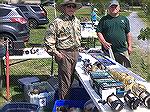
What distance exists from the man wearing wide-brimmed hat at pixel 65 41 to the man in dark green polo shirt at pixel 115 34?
0.82m

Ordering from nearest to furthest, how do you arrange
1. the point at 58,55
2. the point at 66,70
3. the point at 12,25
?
the point at 58,55 → the point at 66,70 → the point at 12,25

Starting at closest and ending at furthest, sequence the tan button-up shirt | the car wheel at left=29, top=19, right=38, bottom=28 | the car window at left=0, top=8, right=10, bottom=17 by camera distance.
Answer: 1. the tan button-up shirt
2. the car window at left=0, top=8, right=10, bottom=17
3. the car wheel at left=29, top=19, right=38, bottom=28

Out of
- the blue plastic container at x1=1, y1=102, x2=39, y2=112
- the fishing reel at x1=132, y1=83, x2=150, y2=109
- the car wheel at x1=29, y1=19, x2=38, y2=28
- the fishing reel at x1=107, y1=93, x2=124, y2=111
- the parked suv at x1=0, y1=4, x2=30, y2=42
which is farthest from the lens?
the car wheel at x1=29, y1=19, x2=38, y2=28

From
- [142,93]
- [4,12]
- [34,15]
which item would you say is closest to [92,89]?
[142,93]

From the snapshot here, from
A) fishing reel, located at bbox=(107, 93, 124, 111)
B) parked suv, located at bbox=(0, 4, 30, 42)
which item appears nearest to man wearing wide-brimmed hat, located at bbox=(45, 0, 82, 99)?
fishing reel, located at bbox=(107, 93, 124, 111)

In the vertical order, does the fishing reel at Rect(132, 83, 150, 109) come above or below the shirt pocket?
below

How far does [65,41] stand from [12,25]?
6.85m

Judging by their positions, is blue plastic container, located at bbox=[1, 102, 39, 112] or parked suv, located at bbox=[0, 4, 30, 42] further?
parked suv, located at bbox=[0, 4, 30, 42]

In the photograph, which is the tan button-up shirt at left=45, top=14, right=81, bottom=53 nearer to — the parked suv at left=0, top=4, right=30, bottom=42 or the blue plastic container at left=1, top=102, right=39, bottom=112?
the blue plastic container at left=1, top=102, right=39, bottom=112

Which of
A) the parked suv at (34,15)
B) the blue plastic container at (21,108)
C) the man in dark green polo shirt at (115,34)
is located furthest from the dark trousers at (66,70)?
the parked suv at (34,15)

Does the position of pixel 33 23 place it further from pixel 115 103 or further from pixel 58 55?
pixel 115 103

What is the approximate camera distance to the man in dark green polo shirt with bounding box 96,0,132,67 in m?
5.52

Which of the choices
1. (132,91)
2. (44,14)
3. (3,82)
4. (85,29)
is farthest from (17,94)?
(44,14)

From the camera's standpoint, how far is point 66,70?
193 inches
